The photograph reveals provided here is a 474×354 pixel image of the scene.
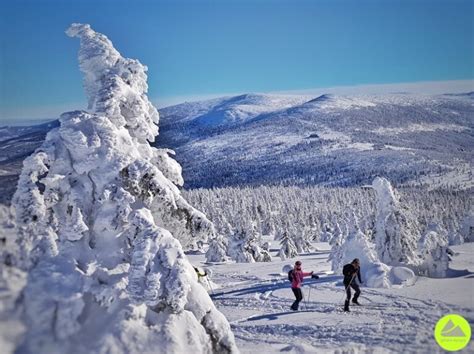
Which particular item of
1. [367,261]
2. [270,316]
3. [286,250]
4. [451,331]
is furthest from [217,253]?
[451,331]

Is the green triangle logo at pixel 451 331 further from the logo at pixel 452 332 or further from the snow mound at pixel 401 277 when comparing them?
the snow mound at pixel 401 277

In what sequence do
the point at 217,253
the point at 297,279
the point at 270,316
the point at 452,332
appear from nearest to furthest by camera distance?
the point at 452,332 < the point at 270,316 < the point at 297,279 < the point at 217,253

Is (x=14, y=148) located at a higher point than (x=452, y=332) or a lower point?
higher

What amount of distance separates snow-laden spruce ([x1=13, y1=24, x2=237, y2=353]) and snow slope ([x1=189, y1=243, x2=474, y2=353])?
2495mm

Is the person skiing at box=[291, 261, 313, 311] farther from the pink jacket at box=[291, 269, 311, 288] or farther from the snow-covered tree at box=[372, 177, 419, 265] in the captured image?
the snow-covered tree at box=[372, 177, 419, 265]

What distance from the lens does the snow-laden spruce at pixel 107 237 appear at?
29.1 ft

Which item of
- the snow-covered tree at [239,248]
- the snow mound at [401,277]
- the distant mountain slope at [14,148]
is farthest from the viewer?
the snow-covered tree at [239,248]

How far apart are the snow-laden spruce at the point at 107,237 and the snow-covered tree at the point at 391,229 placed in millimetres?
19955

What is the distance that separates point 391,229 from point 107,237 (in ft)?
71.8

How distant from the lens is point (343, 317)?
1245 centimetres

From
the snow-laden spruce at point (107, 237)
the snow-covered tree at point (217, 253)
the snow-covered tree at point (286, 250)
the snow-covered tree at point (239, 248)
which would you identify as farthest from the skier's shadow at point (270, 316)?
the snow-covered tree at point (286, 250)

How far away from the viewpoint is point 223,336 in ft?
30.8

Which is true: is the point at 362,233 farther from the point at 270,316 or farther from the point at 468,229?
the point at 468,229

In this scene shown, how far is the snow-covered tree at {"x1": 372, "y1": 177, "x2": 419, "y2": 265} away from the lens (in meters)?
27.8
